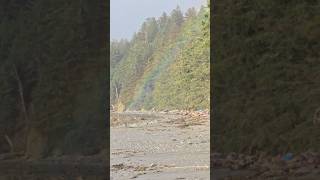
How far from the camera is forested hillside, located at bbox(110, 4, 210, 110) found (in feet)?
60.6
